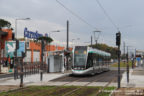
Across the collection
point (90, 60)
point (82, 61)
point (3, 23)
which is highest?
point (3, 23)

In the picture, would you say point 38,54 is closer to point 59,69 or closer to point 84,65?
point 59,69

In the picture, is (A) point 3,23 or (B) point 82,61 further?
(A) point 3,23

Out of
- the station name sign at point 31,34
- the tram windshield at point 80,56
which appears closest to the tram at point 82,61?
the tram windshield at point 80,56

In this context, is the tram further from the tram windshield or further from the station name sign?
the station name sign

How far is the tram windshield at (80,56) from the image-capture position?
97.3 feet

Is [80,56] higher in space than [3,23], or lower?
lower

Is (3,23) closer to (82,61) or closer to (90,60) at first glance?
(82,61)

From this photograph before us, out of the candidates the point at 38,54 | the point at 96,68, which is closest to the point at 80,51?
the point at 96,68

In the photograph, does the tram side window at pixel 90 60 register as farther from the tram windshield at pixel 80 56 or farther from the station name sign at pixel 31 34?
the station name sign at pixel 31 34

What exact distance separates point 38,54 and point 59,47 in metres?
21.2

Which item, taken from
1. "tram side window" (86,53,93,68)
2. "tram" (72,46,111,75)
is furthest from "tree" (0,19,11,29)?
"tram side window" (86,53,93,68)

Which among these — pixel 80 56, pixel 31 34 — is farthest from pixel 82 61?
pixel 31 34

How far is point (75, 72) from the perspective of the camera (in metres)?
29.6

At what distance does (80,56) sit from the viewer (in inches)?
1177
